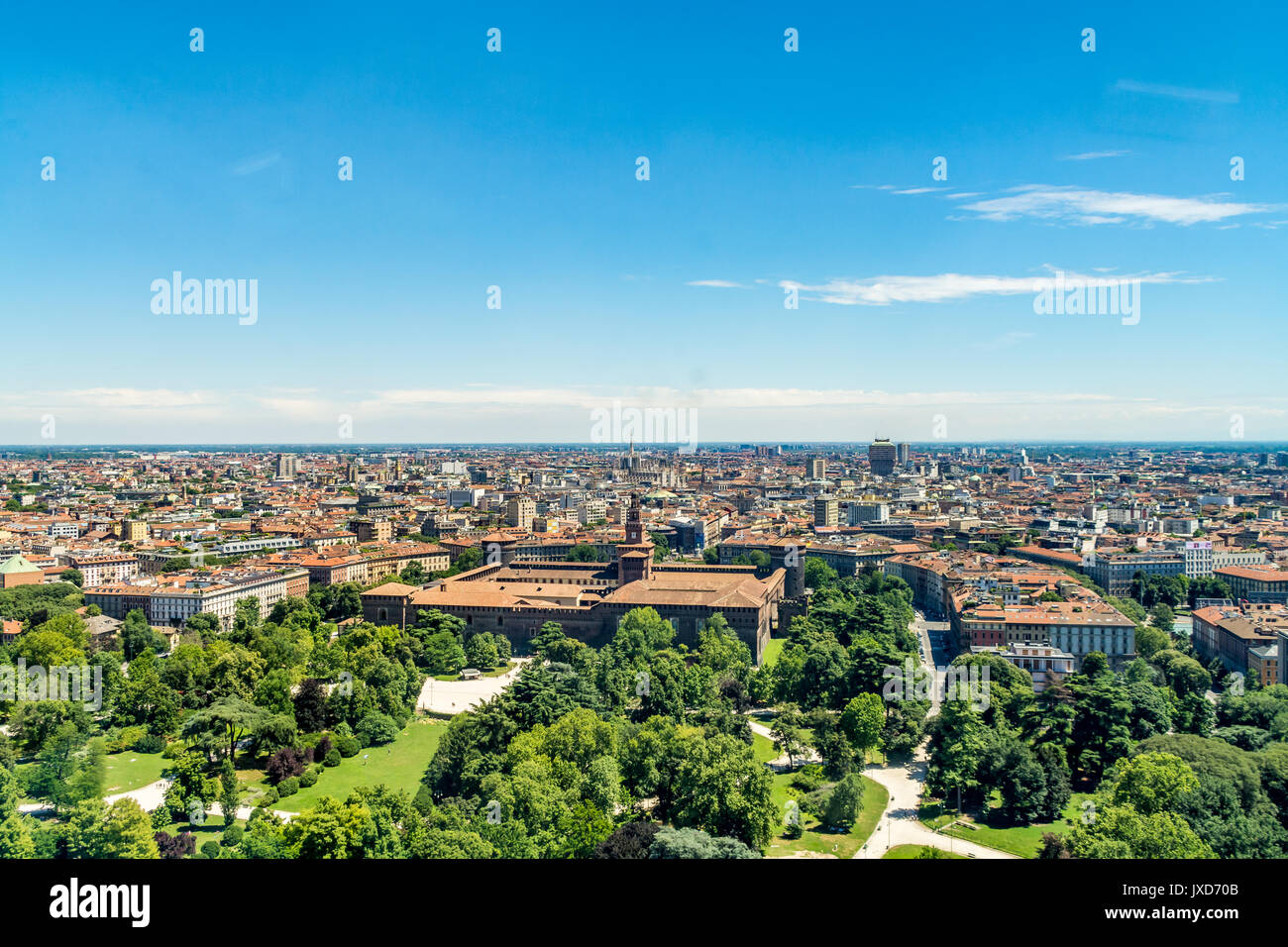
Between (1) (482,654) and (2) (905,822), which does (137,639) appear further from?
(2) (905,822)

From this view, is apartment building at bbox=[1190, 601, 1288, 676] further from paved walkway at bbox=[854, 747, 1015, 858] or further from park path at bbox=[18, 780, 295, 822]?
park path at bbox=[18, 780, 295, 822]

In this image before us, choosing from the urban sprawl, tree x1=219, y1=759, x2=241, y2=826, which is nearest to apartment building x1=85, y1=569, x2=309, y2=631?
the urban sprawl

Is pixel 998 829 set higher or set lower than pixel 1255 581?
lower

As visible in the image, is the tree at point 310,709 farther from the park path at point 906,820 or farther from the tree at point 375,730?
the park path at point 906,820

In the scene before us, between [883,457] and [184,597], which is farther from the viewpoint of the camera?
[883,457]

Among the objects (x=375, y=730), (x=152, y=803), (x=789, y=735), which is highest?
(x=789, y=735)

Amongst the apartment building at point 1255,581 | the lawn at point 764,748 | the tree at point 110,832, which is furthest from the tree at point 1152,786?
the apartment building at point 1255,581

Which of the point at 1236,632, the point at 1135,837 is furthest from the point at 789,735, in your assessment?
the point at 1236,632
